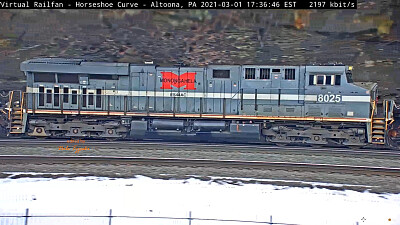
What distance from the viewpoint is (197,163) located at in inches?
460

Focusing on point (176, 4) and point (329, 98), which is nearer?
point (329, 98)

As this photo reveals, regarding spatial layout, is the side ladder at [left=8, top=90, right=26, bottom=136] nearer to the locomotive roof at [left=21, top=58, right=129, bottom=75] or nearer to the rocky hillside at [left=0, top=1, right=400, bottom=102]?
the locomotive roof at [left=21, top=58, right=129, bottom=75]

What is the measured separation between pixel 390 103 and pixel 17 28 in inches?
878

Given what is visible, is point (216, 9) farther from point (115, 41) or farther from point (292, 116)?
point (292, 116)

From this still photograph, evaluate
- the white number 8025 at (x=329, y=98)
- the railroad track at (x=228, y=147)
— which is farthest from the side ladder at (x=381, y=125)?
the white number 8025 at (x=329, y=98)

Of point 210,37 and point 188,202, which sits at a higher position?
point 210,37

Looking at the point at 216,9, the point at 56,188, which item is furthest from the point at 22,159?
the point at 216,9

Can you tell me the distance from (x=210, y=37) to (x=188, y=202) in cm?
1614

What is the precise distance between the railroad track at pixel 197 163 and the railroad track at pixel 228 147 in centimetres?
172

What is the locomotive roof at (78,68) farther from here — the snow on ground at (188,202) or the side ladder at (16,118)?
the snow on ground at (188,202)

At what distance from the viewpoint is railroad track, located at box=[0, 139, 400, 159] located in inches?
527

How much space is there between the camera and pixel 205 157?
41.1 feet

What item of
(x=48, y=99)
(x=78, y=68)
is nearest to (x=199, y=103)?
(x=78, y=68)

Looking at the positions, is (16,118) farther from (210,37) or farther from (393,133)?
(393,133)
